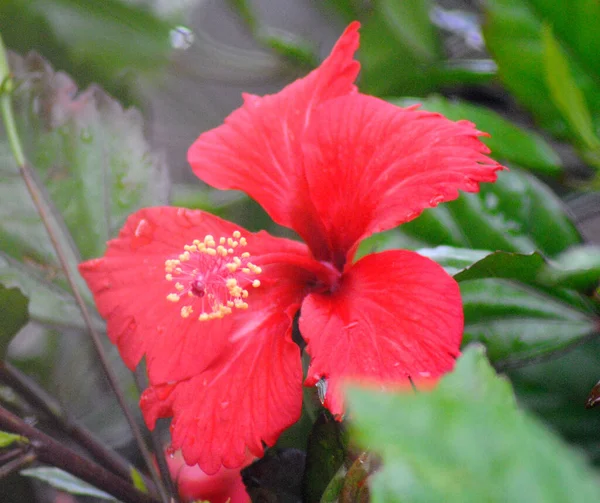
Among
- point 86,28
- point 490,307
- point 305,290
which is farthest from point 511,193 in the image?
point 86,28

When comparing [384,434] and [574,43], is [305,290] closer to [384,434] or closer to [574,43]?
[384,434]

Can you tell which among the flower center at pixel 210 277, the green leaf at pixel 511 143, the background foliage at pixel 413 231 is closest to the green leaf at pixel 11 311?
the background foliage at pixel 413 231

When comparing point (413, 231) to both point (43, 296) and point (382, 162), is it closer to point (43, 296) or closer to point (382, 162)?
point (382, 162)

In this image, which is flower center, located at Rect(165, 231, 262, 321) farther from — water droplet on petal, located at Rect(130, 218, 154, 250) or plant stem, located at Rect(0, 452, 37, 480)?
plant stem, located at Rect(0, 452, 37, 480)

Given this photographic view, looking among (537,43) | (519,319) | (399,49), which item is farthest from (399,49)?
(519,319)

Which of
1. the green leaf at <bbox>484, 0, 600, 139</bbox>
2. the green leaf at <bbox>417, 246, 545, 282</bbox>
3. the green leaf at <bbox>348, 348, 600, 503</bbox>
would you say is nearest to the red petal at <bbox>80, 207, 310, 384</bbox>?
the green leaf at <bbox>417, 246, 545, 282</bbox>
